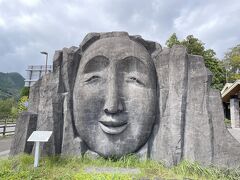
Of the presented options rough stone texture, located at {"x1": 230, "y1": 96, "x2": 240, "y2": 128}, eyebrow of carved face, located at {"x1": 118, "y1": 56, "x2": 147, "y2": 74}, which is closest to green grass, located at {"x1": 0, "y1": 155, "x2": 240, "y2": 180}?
eyebrow of carved face, located at {"x1": 118, "y1": 56, "x2": 147, "y2": 74}

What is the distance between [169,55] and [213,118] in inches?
84.4

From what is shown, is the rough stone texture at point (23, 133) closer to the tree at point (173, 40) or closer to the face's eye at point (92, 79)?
the face's eye at point (92, 79)

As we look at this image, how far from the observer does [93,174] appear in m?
4.92

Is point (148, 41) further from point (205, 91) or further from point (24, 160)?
point (24, 160)

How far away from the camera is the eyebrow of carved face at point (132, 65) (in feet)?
21.5

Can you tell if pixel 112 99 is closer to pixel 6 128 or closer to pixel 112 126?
pixel 112 126

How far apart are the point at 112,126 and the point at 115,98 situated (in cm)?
78


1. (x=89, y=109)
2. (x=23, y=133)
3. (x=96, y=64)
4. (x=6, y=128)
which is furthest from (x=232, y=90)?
(x=6, y=128)

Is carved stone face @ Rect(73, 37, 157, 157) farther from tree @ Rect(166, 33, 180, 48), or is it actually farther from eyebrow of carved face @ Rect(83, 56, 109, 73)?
tree @ Rect(166, 33, 180, 48)

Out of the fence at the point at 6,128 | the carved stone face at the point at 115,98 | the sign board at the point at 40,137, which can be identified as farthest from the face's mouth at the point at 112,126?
the fence at the point at 6,128

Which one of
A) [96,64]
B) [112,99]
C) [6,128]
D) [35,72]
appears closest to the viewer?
[112,99]

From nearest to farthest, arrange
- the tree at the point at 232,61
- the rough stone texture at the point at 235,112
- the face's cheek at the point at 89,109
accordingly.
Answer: the face's cheek at the point at 89,109 < the rough stone texture at the point at 235,112 < the tree at the point at 232,61

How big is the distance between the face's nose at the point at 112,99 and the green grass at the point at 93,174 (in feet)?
4.44

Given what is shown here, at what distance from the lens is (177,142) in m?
5.89
